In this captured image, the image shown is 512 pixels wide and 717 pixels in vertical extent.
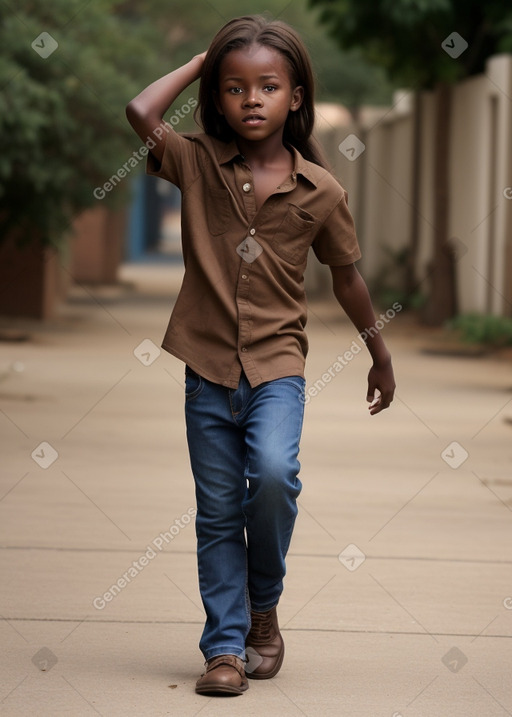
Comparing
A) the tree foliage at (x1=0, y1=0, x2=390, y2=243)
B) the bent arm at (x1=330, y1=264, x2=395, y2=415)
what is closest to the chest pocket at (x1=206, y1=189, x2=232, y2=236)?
the bent arm at (x1=330, y1=264, x2=395, y2=415)

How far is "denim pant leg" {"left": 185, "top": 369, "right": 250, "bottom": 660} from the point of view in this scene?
3861 millimetres

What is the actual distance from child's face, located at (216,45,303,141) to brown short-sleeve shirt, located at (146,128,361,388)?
117mm

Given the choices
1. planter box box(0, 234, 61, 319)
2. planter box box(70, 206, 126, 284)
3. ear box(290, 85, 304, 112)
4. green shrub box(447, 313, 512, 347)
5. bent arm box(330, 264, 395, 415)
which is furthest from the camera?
planter box box(70, 206, 126, 284)

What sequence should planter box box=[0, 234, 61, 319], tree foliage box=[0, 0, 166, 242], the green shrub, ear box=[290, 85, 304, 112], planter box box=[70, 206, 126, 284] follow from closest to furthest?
ear box=[290, 85, 304, 112] → tree foliage box=[0, 0, 166, 242] → the green shrub → planter box box=[0, 234, 61, 319] → planter box box=[70, 206, 126, 284]

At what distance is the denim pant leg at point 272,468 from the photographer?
3732 mm

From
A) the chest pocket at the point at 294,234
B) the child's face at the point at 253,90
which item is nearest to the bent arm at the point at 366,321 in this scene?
the chest pocket at the point at 294,234

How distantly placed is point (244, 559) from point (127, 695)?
1.63ft

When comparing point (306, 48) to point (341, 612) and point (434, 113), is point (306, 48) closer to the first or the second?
point (341, 612)

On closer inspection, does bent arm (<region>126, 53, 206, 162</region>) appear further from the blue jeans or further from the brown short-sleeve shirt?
the blue jeans

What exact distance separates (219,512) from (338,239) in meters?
0.86

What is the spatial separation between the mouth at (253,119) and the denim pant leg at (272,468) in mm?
716

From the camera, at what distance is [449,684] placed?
403 cm

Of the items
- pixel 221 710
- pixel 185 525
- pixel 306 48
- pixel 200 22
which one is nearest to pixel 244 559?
pixel 221 710

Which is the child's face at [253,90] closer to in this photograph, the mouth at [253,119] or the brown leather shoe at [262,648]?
the mouth at [253,119]
